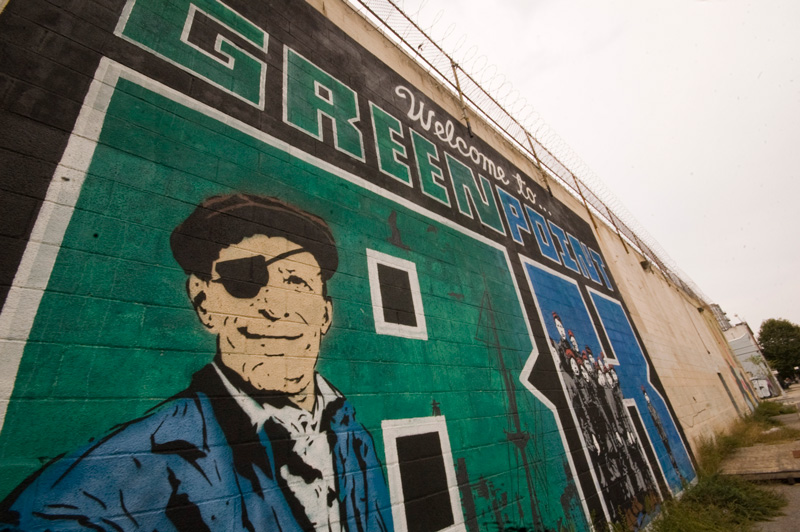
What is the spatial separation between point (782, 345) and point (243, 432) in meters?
62.9

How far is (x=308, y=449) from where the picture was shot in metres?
1.87

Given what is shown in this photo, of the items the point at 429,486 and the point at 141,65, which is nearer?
the point at 141,65

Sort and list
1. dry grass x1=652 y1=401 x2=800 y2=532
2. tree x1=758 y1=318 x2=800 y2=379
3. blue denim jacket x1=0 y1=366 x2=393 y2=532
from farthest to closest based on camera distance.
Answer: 1. tree x1=758 y1=318 x2=800 y2=379
2. dry grass x1=652 y1=401 x2=800 y2=532
3. blue denim jacket x1=0 y1=366 x2=393 y2=532

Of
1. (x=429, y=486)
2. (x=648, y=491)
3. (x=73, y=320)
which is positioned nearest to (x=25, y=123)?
(x=73, y=320)

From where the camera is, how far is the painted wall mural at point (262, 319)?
138 cm

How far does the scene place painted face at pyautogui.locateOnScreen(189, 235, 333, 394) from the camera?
1821 millimetres

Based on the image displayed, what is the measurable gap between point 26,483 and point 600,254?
869 centimetres

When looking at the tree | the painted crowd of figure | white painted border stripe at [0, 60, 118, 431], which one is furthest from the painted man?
the tree

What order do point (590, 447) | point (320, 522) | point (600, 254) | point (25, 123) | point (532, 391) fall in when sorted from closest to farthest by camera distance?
point (25, 123) → point (320, 522) → point (532, 391) → point (590, 447) → point (600, 254)

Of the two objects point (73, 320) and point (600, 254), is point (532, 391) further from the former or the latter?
point (600, 254)

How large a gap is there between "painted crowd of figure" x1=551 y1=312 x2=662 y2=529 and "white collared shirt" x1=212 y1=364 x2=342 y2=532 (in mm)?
3178

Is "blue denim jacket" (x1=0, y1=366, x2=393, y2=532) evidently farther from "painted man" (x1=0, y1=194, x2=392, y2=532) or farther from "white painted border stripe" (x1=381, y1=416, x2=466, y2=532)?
"white painted border stripe" (x1=381, y1=416, x2=466, y2=532)

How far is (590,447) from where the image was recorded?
12.8 feet

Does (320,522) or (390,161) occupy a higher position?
(390,161)
